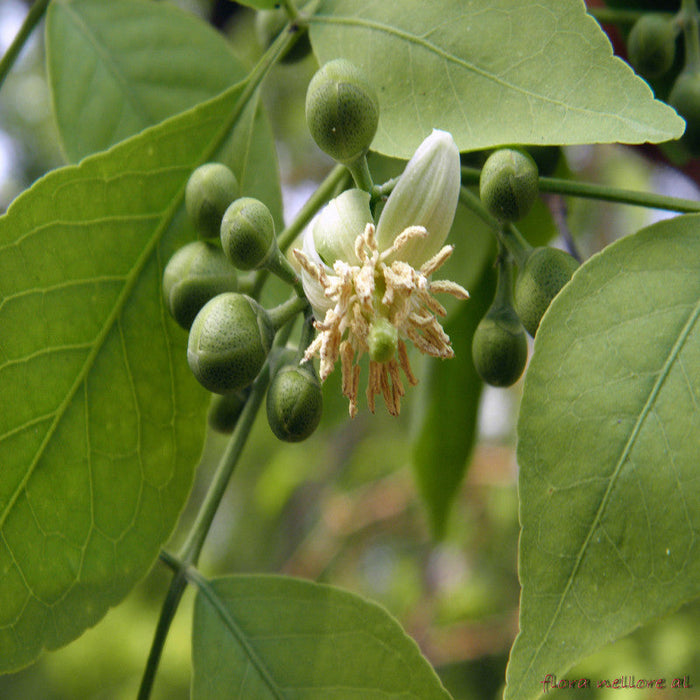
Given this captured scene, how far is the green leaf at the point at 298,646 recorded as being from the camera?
2.91 ft

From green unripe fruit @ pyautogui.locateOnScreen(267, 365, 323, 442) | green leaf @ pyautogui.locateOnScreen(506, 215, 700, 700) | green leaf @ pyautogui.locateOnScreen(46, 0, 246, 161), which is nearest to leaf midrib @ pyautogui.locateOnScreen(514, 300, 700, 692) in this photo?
green leaf @ pyautogui.locateOnScreen(506, 215, 700, 700)

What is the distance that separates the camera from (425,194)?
2.27 ft

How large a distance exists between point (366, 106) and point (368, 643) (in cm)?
57

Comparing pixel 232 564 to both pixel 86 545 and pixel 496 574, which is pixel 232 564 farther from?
pixel 86 545

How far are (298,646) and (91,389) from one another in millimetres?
372

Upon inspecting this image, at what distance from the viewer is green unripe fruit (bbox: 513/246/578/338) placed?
0.75 metres

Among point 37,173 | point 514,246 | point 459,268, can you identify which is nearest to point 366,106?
point 514,246

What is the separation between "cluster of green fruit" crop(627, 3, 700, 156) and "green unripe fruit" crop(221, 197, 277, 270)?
0.64 m

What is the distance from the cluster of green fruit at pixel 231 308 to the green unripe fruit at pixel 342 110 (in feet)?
0.28

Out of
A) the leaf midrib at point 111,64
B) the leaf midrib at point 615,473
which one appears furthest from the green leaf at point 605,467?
the leaf midrib at point 111,64

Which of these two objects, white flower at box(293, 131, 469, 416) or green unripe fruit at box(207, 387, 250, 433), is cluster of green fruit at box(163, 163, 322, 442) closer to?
white flower at box(293, 131, 469, 416)

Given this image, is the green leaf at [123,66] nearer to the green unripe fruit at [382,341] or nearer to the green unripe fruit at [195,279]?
the green unripe fruit at [195,279]

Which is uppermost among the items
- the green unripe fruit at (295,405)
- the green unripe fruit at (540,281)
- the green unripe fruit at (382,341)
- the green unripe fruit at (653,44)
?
the green unripe fruit at (382,341)

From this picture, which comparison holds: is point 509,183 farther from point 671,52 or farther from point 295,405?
point 671,52
